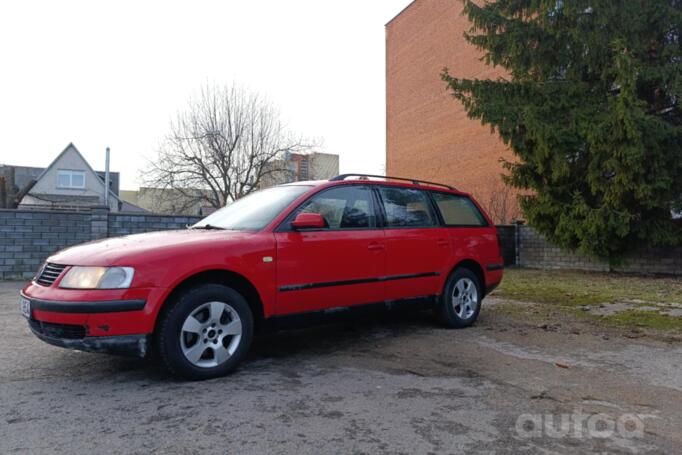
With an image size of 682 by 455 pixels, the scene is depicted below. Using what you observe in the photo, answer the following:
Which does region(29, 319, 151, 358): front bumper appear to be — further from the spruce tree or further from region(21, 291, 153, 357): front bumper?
the spruce tree

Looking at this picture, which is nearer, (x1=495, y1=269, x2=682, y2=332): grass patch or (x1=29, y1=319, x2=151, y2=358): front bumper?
(x1=29, y1=319, x2=151, y2=358): front bumper

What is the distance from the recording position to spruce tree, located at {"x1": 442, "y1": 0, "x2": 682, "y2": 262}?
11.5 metres

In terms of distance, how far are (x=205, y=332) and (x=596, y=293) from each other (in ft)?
27.4

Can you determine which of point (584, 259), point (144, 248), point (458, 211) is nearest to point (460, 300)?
point (458, 211)

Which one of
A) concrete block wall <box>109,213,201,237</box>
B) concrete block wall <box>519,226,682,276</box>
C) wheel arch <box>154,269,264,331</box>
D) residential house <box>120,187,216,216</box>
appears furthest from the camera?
residential house <box>120,187,216,216</box>

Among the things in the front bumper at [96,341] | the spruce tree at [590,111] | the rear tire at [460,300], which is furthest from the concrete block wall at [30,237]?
the spruce tree at [590,111]

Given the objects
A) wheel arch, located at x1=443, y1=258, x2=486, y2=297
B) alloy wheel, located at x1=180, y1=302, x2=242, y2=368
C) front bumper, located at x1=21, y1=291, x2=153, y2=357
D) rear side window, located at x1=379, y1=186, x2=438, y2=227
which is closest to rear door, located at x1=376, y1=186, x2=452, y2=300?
rear side window, located at x1=379, y1=186, x2=438, y2=227

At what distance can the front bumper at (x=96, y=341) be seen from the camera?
3.56 m

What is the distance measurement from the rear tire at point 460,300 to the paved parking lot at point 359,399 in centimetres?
53

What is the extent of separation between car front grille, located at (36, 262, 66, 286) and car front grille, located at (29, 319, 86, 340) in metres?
0.33

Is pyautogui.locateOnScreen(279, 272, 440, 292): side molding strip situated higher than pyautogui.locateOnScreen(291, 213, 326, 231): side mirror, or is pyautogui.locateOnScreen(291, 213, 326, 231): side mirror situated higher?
pyautogui.locateOnScreen(291, 213, 326, 231): side mirror

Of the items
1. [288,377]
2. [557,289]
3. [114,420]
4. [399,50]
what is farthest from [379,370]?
[399,50]

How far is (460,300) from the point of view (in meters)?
6.11

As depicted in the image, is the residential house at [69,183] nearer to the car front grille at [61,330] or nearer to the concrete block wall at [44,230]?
the concrete block wall at [44,230]
